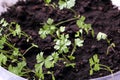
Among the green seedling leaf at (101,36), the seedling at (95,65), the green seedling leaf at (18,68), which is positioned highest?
the green seedling leaf at (101,36)

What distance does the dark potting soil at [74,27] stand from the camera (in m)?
1.01

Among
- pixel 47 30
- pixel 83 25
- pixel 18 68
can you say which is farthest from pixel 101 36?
pixel 18 68

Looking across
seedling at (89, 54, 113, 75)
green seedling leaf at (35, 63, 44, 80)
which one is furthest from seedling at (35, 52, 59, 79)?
seedling at (89, 54, 113, 75)

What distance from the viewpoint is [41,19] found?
122cm

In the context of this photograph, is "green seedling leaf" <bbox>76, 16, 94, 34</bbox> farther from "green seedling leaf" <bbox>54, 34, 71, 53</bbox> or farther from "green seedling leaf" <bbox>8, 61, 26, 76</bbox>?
"green seedling leaf" <bbox>8, 61, 26, 76</bbox>

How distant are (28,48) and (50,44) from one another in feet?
0.26

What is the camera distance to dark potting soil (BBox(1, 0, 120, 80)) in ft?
3.32

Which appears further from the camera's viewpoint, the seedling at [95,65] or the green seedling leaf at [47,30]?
the green seedling leaf at [47,30]

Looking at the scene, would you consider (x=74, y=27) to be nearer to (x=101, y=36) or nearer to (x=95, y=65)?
(x=101, y=36)

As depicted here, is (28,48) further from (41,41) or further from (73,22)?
(73,22)

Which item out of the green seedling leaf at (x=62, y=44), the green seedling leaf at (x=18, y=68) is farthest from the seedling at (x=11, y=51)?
the green seedling leaf at (x=62, y=44)

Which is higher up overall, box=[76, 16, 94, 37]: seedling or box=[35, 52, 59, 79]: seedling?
box=[76, 16, 94, 37]: seedling

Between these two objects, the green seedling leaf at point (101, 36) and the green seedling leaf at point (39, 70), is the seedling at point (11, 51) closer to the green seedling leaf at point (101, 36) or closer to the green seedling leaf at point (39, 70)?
the green seedling leaf at point (39, 70)

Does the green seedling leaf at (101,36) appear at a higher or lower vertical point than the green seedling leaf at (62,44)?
higher
